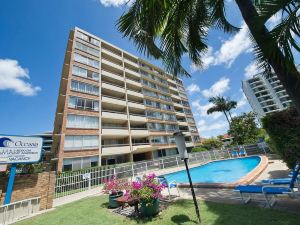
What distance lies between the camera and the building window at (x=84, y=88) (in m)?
26.4

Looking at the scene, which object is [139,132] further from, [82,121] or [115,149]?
[82,121]

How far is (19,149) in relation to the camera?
891 centimetres

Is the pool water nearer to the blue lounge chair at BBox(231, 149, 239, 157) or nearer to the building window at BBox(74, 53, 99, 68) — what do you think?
the blue lounge chair at BBox(231, 149, 239, 157)

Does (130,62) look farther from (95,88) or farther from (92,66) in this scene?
(95,88)

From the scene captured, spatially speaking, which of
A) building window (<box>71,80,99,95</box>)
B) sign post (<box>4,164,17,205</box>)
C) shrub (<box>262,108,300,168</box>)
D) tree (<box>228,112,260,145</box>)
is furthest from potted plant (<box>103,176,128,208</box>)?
tree (<box>228,112,260,145</box>)

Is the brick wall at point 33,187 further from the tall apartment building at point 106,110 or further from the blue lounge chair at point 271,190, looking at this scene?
the tall apartment building at point 106,110

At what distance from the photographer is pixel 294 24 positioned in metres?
2.71

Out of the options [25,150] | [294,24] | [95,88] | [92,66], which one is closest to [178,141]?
[294,24]

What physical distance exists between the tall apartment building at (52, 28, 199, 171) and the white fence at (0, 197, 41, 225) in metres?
13.2

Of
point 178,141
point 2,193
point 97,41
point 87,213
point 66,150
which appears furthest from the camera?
point 97,41

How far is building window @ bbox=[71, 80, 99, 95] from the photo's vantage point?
26.4 meters

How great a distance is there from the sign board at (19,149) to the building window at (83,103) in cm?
1604

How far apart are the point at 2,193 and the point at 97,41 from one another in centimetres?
3383

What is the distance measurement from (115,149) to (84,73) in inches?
574
